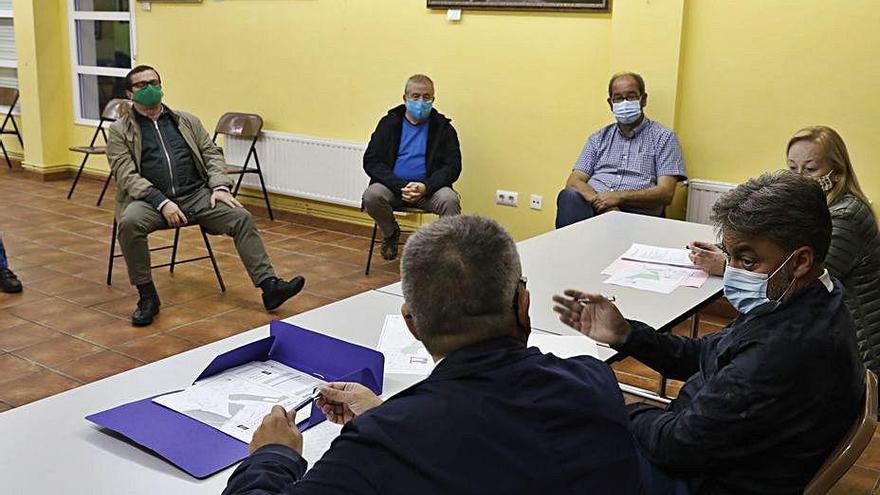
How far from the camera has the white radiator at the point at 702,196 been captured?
475cm

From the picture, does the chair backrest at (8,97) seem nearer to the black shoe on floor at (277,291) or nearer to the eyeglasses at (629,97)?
the black shoe on floor at (277,291)

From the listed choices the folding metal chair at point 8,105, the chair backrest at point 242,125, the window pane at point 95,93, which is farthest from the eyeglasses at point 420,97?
the folding metal chair at point 8,105

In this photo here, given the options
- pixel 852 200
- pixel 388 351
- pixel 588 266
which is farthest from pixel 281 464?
→ pixel 852 200

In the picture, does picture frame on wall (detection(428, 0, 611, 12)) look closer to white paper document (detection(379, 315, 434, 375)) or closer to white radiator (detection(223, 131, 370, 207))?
white radiator (detection(223, 131, 370, 207))

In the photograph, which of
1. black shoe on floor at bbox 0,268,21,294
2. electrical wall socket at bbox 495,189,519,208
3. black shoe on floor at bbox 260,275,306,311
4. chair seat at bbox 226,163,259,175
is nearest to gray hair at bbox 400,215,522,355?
black shoe on floor at bbox 260,275,306,311

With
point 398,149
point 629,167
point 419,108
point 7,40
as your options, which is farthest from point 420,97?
point 7,40

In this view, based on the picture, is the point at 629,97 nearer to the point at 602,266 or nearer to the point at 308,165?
the point at 602,266

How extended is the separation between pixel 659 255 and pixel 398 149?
2641mm

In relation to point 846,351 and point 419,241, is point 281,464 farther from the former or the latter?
point 846,351

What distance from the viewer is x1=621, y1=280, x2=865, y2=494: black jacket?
63.7 inches

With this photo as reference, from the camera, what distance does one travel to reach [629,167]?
15.6 ft

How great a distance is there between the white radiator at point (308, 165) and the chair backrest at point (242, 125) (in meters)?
0.09

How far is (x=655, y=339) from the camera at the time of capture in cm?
208

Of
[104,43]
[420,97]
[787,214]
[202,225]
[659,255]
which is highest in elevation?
[104,43]
